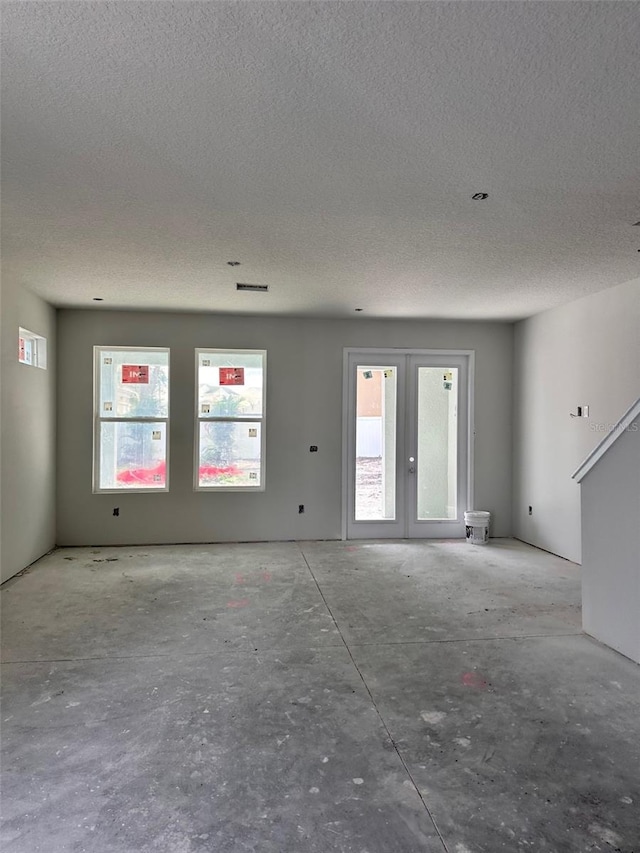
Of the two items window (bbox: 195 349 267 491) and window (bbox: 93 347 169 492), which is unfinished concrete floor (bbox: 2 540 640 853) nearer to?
window (bbox: 93 347 169 492)

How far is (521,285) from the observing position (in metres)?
4.95

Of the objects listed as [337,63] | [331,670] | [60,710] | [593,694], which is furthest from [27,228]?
[593,694]

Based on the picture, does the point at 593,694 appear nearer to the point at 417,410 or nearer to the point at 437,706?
the point at 437,706

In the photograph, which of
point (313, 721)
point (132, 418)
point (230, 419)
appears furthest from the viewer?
point (230, 419)

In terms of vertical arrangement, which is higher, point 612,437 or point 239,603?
point 612,437

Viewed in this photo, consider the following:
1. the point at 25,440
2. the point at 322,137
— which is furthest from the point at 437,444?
the point at 322,137

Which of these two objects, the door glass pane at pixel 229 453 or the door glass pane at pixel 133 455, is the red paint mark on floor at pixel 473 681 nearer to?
the door glass pane at pixel 229 453

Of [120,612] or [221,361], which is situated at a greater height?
[221,361]

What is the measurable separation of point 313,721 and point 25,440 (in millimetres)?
3959

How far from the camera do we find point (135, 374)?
6355mm

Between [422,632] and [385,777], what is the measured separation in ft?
5.07

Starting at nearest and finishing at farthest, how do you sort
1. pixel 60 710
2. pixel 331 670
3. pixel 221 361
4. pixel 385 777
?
1. pixel 385 777
2. pixel 60 710
3. pixel 331 670
4. pixel 221 361

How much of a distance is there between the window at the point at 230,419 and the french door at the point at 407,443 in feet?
3.51

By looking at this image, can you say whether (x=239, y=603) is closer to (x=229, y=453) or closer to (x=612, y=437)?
(x=229, y=453)
